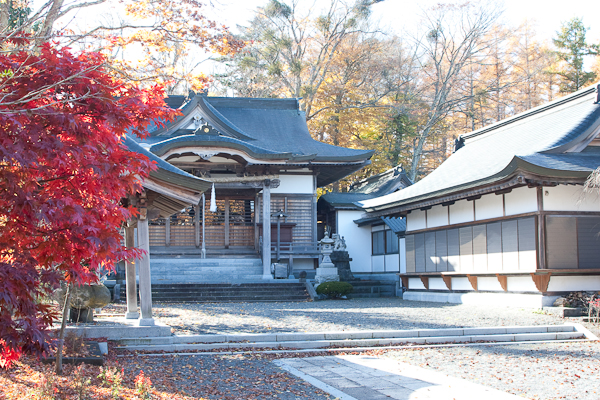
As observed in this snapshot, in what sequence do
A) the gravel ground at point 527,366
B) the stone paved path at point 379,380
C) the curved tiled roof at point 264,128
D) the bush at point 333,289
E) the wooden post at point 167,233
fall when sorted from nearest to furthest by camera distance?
the stone paved path at point 379,380 → the gravel ground at point 527,366 → the bush at point 333,289 → the curved tiled roof at point 264,128 → the wooden post at point 167,233

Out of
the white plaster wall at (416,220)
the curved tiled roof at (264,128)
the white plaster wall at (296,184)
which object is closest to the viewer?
the white plaster wall at (416,220)

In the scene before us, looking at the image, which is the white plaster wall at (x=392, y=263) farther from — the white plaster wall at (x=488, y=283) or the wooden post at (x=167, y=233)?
the wooden post at (x=167, y=233)

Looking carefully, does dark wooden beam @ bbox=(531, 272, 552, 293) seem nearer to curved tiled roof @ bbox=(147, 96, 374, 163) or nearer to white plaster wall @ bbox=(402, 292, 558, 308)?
white plaster wall @ bbox=(402, 292, 558, 308)

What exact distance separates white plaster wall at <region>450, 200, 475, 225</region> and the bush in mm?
4214

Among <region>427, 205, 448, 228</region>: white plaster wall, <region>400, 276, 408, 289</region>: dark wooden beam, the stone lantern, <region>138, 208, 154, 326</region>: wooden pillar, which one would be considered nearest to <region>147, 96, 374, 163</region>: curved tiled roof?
the stone lantern

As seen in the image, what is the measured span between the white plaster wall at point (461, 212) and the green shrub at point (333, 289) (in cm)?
421

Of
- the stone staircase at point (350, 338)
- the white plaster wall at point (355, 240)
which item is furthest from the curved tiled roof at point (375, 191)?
the stone staircase at point (350, 338)

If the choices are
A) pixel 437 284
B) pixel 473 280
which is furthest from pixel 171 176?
pixel 437 284

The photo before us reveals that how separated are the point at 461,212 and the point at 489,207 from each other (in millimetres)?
1408

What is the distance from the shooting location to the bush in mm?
18219

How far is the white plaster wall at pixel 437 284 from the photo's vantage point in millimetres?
17359

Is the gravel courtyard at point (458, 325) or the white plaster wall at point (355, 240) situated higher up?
the white plaster wall at point (355, 240)

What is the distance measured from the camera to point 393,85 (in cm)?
3500

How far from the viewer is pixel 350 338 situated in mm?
Answer: 9484
